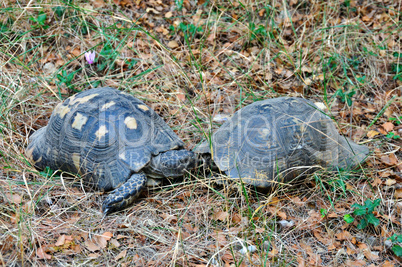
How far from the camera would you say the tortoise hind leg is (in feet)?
11.7

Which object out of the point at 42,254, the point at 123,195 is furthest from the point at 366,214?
the point at 42,254

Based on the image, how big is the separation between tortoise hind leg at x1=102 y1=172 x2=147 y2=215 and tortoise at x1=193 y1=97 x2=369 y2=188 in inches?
30.9

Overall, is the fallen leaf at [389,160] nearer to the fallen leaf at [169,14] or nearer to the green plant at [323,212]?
the green plant at [323,212]

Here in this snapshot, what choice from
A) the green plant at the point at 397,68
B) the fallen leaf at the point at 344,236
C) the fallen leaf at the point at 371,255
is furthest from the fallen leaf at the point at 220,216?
the green plant at the point at 397,68

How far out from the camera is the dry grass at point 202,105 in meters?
3.28

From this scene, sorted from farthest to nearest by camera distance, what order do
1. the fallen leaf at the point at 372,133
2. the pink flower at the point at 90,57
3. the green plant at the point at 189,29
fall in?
the green plant at the point at 189,29, the pink flower at the point at 90,57, the fallen leaf at the point at 372,133

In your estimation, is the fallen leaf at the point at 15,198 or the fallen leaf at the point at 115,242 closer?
the fallen leaf at the point at 115,242

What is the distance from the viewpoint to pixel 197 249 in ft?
10.6

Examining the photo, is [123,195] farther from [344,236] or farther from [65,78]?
[65,78]

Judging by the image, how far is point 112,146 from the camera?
151 inches

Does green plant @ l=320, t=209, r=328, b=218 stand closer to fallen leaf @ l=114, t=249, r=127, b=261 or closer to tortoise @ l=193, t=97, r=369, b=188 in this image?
tortoise @ l=193, t=97, r=369, b=188

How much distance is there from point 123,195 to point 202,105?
1963 millimetres

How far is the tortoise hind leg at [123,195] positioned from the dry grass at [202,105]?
12 cm

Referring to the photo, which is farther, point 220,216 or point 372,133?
point 372,133
